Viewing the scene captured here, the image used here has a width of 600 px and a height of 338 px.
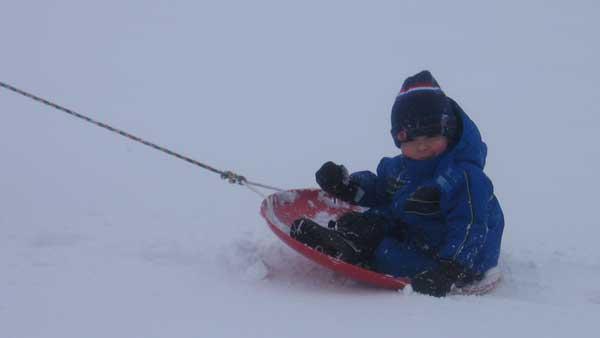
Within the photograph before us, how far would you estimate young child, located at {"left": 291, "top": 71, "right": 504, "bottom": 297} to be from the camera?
275 centimetres

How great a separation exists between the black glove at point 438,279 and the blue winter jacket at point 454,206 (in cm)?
4

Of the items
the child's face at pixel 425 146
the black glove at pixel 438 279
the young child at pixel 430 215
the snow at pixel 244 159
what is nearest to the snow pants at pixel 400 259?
the young child at pixel 430 215

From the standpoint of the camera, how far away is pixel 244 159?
5.32 metres

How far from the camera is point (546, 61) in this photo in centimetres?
1004

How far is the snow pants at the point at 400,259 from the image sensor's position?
9.73 ft

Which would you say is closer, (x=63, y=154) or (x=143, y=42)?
(x=63, y=154)

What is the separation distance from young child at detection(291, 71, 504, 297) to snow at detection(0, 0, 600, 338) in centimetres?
20

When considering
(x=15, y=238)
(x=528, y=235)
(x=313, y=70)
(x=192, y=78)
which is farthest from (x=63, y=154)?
(x=313, y=70)

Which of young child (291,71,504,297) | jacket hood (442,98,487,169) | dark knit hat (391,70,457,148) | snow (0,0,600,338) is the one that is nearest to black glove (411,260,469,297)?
young child (291,71,504,297)

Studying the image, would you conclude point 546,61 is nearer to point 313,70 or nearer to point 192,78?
point 313,70

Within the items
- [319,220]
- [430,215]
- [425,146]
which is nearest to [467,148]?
[425,146]

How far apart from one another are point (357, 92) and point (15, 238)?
250 inches

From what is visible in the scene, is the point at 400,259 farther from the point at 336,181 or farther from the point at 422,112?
the point at 422,112

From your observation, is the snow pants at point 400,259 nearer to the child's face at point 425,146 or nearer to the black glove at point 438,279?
the black glove at point 438,279
